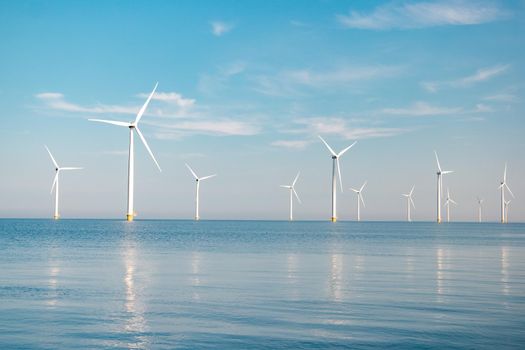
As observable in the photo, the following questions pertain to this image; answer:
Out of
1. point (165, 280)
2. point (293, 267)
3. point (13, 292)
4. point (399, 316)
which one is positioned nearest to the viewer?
point (399, 316)

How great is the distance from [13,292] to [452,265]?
→ 35.6 metres

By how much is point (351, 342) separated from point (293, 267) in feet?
102

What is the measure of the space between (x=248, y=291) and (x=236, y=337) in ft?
41.2

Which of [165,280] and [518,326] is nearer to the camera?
[518,326]

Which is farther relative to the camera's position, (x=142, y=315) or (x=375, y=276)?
(x=375, y=276)

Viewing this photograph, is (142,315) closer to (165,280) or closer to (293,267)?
(165,280)

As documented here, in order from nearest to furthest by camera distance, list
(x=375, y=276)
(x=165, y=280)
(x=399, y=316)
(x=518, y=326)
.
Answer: (x=518, y=326) → (x=399, y=316) → (x=165, y=280) → (x=375, y=276)

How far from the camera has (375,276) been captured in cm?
4394

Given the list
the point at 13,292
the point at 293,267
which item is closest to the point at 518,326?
the point at 13,292

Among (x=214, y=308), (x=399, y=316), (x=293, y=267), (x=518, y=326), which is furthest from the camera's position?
(x=293, y=267)

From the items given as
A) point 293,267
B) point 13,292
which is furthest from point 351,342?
point 293,267

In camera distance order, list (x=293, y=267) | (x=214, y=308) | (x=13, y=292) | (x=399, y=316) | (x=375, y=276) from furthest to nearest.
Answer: (x=293, y=267), (x=375, y=276), (x=13, y=292), (x=214, y=308), (x=399, y=316)

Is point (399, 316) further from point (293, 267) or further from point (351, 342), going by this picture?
point (293, 267)

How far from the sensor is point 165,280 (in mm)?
40500
